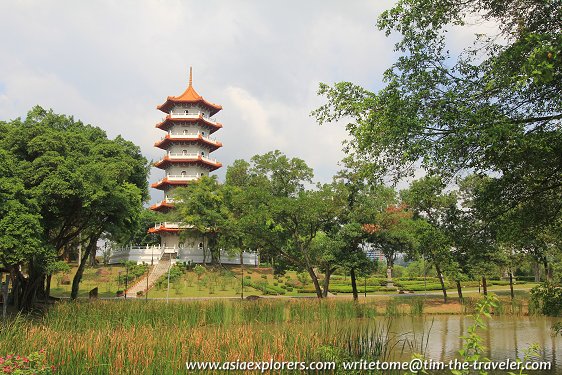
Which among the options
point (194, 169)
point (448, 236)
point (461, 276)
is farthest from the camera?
point (194, 169)

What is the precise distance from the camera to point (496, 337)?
13.5 meters

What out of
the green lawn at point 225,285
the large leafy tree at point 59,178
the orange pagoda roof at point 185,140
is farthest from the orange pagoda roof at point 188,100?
the large leafy tree at point 59,178

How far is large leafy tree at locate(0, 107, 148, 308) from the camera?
1456 cm

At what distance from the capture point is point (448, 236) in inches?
351

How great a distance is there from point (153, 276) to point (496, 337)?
25.9m

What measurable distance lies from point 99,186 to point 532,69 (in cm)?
1454

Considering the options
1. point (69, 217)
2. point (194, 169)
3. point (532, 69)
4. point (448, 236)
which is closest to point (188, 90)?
point (194, 169)

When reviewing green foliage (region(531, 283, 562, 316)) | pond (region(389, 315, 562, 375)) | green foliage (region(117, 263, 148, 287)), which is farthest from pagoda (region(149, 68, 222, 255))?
green foliage (region(531, 283, 562, 316))

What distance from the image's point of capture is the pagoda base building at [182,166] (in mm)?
39625

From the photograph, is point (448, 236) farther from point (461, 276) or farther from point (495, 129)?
point (461, 276)

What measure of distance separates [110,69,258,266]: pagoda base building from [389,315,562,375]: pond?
24.4 metres

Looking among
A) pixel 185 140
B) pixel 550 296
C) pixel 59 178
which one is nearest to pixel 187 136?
pixel 185 140

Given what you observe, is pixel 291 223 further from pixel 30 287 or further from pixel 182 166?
pixel 182 166

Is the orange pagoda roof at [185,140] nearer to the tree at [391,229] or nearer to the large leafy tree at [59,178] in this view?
the large leafy tree at [59,178]
